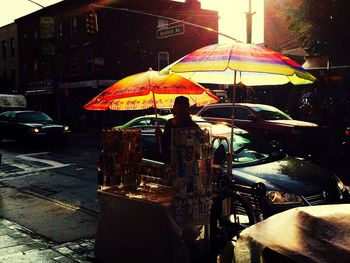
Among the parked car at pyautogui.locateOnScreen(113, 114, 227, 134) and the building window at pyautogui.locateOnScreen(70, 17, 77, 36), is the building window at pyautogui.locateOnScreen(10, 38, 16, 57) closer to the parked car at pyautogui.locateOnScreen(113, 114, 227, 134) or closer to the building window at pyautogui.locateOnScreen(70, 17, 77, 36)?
the building window at pyautogui.locateOnScreen(70, 17, 77, 36)

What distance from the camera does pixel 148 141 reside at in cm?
843

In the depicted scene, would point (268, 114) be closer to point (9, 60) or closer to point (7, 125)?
point (7, 125)

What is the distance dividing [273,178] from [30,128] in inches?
570

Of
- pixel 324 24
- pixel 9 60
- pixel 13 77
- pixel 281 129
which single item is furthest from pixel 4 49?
pixel 281 129

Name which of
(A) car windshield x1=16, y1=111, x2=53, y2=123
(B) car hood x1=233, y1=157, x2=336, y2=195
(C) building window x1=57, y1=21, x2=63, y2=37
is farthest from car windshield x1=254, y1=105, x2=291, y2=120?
(C) building window x1=57, y1=21, x2=63, y2=37

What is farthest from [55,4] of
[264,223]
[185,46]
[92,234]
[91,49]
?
[264,223]

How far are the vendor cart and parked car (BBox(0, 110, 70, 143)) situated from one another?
46.2ft

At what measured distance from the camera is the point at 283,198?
5828 millimetres

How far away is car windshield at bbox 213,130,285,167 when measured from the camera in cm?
693

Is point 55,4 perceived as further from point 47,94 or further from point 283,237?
point 283,237

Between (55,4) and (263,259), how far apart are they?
126 feet

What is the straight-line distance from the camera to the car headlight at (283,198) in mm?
5797

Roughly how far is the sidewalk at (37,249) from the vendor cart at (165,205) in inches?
18.9

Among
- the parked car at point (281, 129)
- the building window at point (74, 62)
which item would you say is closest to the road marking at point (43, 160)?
the parked car at point (281, 129)
